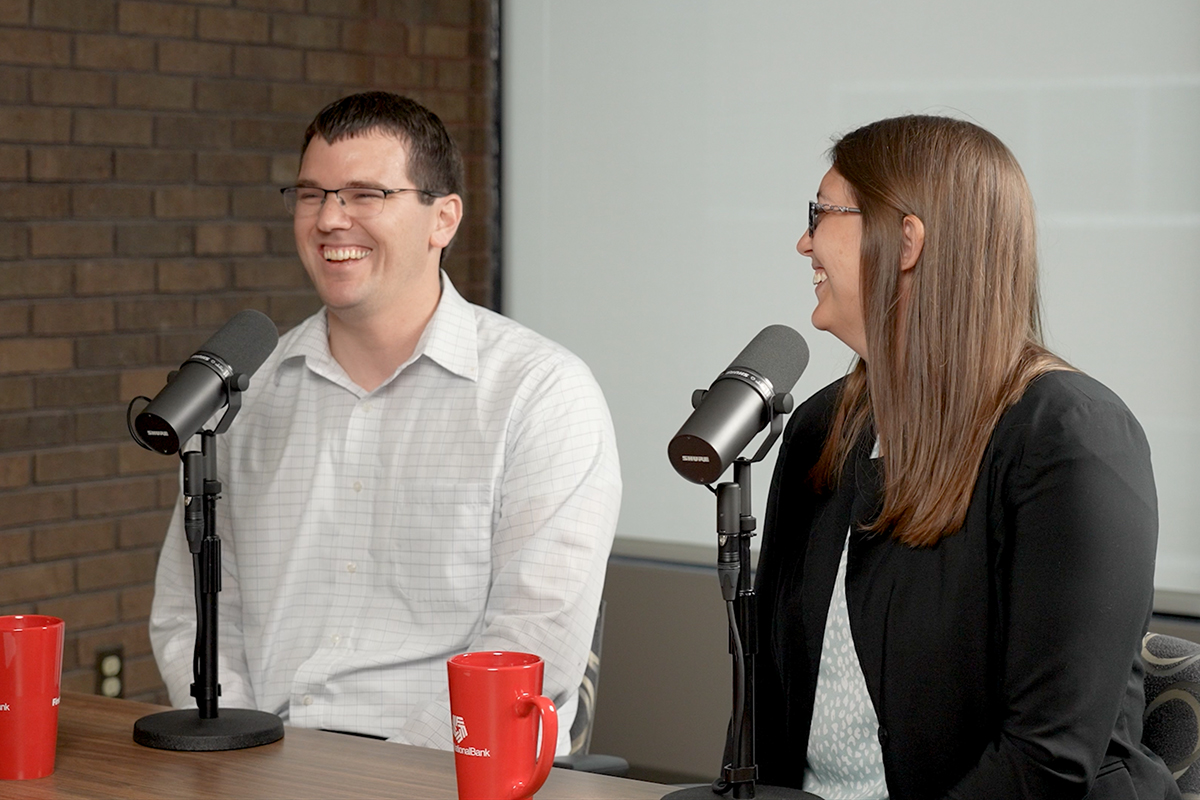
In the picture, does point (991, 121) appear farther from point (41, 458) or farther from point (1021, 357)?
point (41, 458)

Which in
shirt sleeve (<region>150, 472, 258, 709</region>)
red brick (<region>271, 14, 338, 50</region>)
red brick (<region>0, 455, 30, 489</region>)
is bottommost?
shirt sleeve (<region>150, 472, 258, 709</region>)

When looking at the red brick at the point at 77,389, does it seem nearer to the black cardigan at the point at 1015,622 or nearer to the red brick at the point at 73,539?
the red brick at the point at 73,539

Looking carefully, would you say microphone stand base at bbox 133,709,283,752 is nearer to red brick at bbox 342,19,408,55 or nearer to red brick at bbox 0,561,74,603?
red brick at bbox 0,561,74,603

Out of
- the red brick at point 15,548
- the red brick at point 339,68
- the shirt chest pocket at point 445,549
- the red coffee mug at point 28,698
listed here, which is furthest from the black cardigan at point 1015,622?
the red brick at point 339,68

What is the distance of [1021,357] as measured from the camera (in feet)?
5.47

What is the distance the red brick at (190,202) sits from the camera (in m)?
3.42

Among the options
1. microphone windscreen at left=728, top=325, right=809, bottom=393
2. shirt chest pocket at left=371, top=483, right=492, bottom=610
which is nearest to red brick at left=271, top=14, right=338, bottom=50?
shirt chest pocket at left=371, top=483, right=492, bottom=610

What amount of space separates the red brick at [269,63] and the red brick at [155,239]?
44cm

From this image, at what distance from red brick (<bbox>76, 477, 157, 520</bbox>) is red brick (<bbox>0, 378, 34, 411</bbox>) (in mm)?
250

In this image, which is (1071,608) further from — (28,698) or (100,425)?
(100,425)

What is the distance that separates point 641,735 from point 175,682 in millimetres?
1525

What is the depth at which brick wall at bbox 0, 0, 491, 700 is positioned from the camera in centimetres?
317


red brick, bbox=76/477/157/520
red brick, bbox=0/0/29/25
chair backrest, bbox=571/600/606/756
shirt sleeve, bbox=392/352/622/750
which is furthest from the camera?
red brick, bbox=76/477/157/520

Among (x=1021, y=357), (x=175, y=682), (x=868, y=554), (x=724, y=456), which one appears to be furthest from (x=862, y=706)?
(x=175, y=682)
